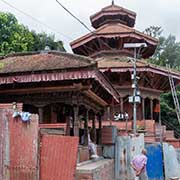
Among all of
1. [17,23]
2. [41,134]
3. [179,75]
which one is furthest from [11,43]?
[41,134]

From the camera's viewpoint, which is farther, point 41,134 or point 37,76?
point 37,76

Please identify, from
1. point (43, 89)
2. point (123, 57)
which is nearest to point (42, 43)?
point (123, 57)

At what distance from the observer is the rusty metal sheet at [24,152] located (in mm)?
8570

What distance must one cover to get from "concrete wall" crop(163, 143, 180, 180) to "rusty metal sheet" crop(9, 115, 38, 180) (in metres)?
10.8

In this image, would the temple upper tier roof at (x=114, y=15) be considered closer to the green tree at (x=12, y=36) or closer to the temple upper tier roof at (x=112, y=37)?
the temple upper tier roof at (x=112, y=37)

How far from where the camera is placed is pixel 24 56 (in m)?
14.9

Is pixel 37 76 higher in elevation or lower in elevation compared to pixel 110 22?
lower

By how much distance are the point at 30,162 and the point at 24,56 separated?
277 inches

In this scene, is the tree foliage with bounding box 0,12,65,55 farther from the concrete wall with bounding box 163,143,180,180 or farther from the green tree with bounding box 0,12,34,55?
the concrete wall with bounding box 163,143,180,180

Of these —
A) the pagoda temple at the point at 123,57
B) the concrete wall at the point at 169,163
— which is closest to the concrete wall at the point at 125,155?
the concrete wall at the point at 169,163

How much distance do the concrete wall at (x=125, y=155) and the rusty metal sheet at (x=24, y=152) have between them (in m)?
8.65

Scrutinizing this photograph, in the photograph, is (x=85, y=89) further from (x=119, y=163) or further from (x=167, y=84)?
(x=167, y=84)

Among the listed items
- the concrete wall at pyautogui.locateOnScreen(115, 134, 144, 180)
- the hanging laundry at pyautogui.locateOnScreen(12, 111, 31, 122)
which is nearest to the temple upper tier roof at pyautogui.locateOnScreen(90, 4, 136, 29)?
the concrete wall at pyautogui.locateOnScreen(115, 134, 144, 180)

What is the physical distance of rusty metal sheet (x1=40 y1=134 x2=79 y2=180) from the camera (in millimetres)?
8883
